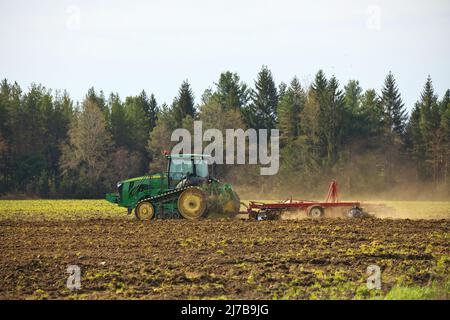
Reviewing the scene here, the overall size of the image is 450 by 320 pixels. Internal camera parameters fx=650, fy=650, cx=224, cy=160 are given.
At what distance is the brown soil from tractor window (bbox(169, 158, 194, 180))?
9.28ft

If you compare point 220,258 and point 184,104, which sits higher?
point 184,104

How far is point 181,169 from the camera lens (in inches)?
1024

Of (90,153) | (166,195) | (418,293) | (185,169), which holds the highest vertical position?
(90,153)

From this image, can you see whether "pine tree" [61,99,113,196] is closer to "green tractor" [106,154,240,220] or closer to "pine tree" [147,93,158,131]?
"pine tree" [147,93,158,131]

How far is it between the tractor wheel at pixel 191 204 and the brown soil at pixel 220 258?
157cm

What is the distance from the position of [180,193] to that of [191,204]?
0.61 m

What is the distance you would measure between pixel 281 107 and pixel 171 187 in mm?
43642

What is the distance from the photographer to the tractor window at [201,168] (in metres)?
25.9

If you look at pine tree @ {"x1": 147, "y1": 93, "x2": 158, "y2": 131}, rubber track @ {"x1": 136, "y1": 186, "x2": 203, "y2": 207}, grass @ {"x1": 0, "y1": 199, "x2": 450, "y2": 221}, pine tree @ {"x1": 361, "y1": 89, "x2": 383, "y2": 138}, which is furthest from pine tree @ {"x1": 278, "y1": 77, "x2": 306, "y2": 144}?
rubber track @ {"x1": 136, "y1": 186, "x2": 203, "y2": 207}

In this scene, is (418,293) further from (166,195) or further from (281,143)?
(281,143)

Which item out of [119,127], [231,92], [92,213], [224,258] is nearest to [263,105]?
[231,92]

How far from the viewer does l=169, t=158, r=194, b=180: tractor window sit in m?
25.9

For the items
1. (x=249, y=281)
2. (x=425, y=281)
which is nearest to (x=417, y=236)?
(x=425, y=281)
